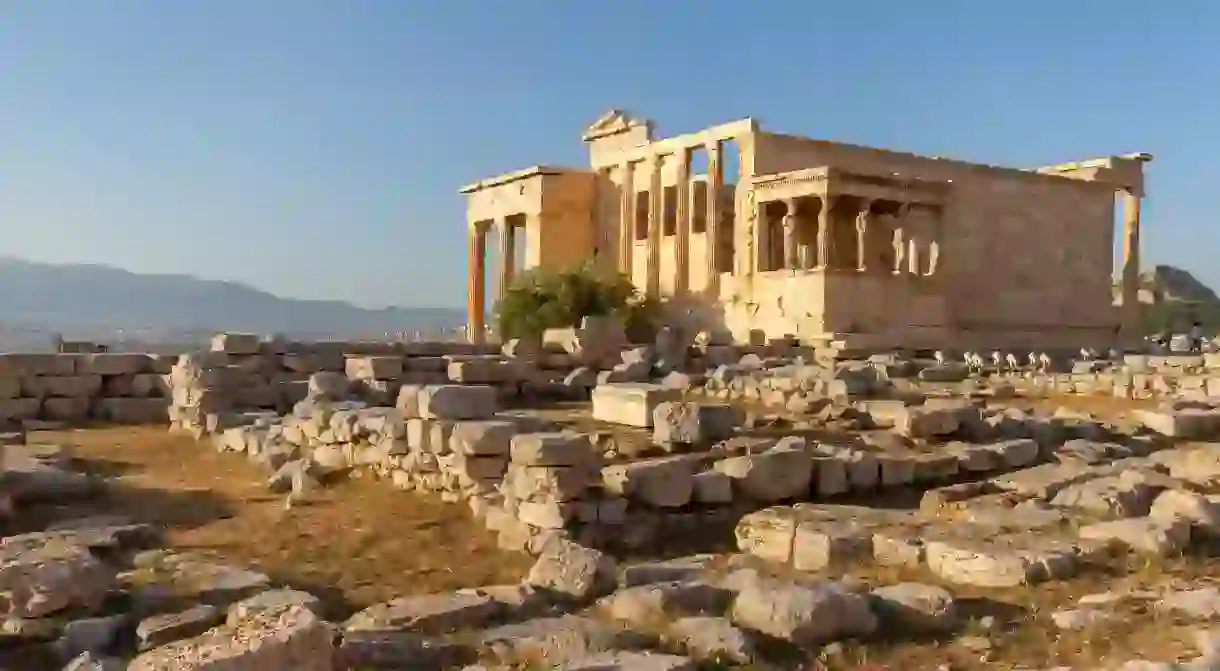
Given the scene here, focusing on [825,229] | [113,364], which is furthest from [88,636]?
[825,229]

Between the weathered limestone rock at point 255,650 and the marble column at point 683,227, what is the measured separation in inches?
1098

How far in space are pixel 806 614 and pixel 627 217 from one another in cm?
2983

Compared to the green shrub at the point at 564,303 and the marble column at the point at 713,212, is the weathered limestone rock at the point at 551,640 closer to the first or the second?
the green shrub at the point at 564,303

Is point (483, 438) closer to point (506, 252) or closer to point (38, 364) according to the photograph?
point (38, 364)

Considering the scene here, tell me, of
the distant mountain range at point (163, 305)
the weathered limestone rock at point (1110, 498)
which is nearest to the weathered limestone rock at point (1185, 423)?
the weathered limestone rock at point (1110, 498)

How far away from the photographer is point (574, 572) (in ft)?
20.2

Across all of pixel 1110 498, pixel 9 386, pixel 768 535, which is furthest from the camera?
pixel 9 386

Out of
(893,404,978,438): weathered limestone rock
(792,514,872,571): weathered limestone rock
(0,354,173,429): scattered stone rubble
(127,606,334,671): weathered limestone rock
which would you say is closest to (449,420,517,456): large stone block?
(792,514,872,571): weathered limestone rock

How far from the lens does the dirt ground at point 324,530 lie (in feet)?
22.0

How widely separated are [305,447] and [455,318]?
123113 mm

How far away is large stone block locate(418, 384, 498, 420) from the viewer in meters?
9.38

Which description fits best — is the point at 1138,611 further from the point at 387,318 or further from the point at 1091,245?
the point at 387,318

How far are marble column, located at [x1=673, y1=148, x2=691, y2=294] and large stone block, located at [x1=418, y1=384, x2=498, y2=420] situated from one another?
74.2 ft

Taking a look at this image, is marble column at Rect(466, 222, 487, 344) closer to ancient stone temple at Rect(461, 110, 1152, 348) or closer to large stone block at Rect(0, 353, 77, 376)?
ancient stone temple at Rect(461, 110, 1152, 348)
